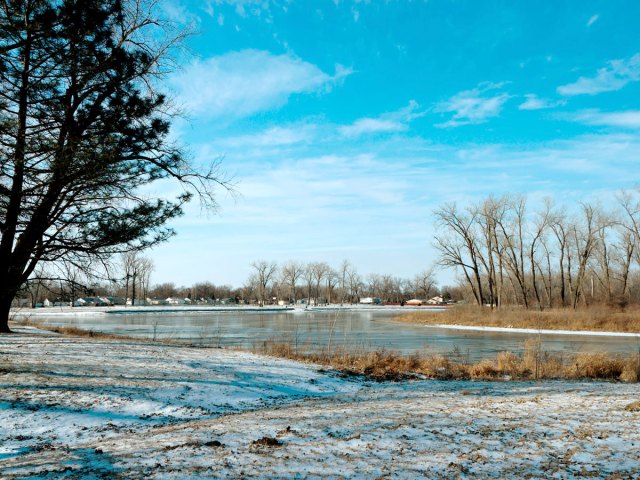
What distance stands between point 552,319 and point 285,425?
37.0 metres

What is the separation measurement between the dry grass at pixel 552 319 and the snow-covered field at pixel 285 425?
2546 cm

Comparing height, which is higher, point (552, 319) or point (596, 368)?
point (596, 368)

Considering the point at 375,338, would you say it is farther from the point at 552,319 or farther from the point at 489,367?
the point at 552,319

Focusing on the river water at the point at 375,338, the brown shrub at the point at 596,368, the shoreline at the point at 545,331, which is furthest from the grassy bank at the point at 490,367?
the shoreline at the point at 545,331

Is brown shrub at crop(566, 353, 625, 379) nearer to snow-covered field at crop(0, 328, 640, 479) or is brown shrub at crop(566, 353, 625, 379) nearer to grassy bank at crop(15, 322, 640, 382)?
grassy bank at crop(15, 322, 640, 382)

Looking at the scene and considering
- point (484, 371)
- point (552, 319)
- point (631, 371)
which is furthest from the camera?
point (552, 319)

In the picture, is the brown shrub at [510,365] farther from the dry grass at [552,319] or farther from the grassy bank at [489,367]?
the dry grass at [552,319]

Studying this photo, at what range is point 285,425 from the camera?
5.56m

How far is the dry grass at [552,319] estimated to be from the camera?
34000 millimetres

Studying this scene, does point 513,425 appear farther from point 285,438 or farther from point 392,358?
point 392,358

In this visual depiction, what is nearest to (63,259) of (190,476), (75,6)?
(75,6)

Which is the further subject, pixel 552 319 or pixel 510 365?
pixel 552 319

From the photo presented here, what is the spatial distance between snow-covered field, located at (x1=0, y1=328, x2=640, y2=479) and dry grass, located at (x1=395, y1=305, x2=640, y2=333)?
1002 inches

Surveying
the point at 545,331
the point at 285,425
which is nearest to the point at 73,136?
the point at 285,425
